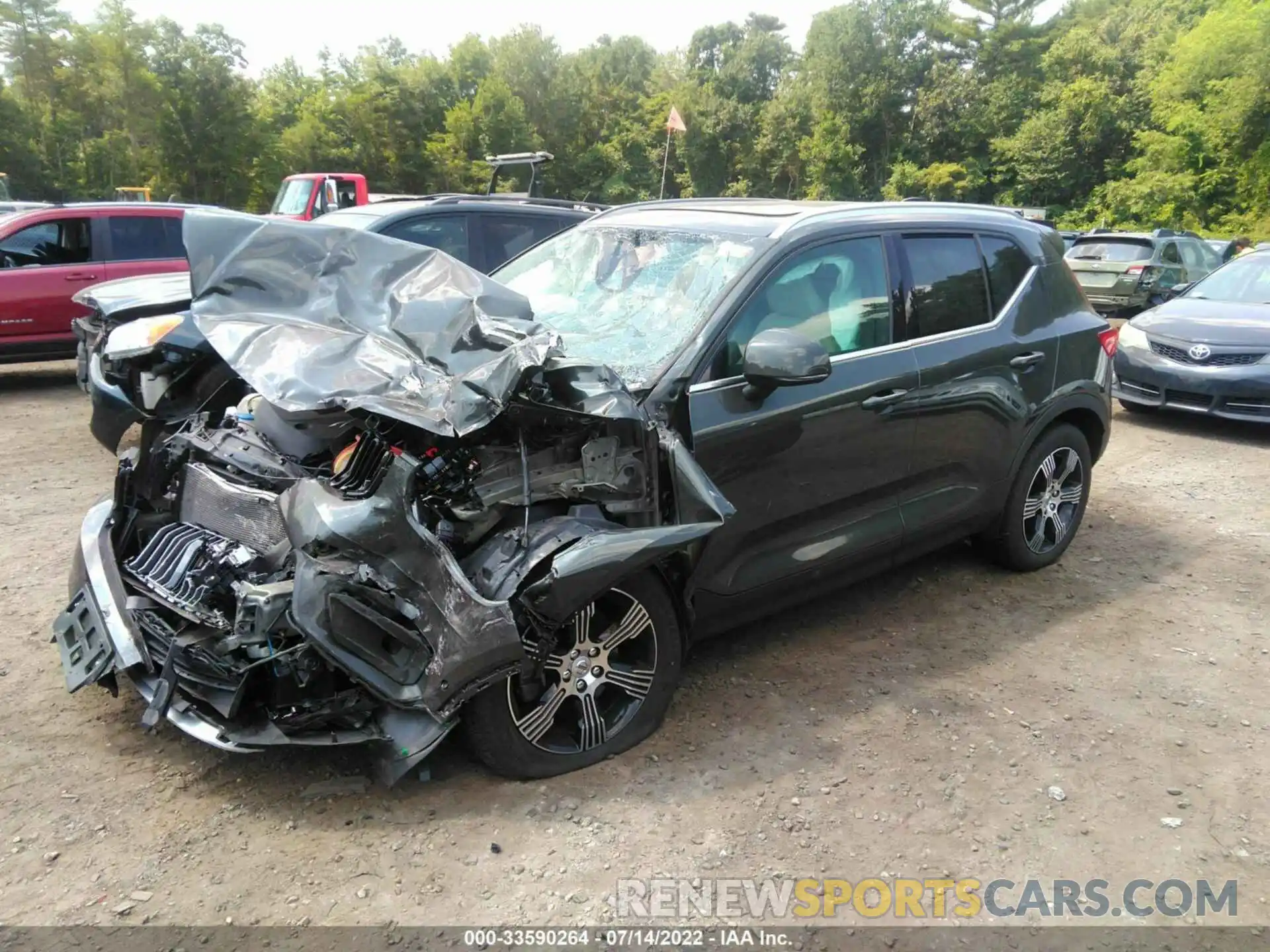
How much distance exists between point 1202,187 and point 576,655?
39.5 m

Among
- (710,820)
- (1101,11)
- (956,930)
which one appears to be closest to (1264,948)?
(956,930)

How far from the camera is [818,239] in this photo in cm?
378

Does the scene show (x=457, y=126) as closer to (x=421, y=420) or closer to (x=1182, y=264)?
(x=1182, y=264)

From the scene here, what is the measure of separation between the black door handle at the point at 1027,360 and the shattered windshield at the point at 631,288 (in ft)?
5.26

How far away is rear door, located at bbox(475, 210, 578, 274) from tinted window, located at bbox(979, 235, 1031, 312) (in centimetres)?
410

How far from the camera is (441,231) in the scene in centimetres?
763

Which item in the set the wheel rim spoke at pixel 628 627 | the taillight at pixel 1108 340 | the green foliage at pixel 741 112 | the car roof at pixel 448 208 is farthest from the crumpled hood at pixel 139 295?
the green foliage at pixel 741 112

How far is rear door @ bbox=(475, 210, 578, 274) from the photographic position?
779cm

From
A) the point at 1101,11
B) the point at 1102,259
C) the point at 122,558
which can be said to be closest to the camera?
the point at 122,558

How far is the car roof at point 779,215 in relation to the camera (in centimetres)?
383

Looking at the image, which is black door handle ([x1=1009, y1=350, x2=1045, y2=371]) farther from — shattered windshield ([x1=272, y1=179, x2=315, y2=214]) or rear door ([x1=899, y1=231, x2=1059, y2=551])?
shattered windshield ([x1=272, y1=179, x2=315, y2=214])

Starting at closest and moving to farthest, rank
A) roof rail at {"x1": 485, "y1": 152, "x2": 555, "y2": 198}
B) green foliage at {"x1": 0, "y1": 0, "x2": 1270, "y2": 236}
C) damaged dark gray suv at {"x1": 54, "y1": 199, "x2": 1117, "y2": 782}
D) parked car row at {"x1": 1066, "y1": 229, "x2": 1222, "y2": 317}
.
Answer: damaged dark gray suv at {"x1": 54, "y1": 199, "x2": 1117, "y2": 782} < roof rail at {"x1": 485, "y1": 152, "x2": 555, "y2": 198} < parked car row at {"x1": 1066, "y1": 229, "x2": 1222, "y2": 317} < green foliage at {"x1": 0, "y1": 0, "x2": 1270, "y2": 236}

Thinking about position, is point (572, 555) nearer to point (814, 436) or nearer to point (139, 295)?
point (814, 436)

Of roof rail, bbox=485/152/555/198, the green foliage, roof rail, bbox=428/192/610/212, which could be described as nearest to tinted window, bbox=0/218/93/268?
roof rail, bbox=428/192/610/212
